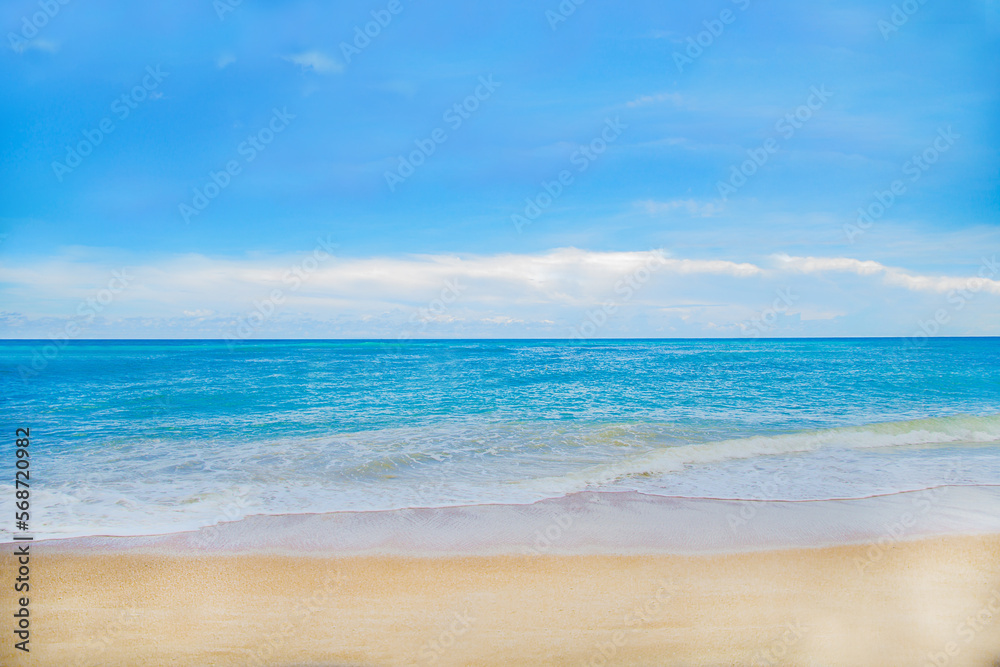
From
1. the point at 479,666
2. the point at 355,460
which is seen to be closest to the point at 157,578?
the point at 479,666

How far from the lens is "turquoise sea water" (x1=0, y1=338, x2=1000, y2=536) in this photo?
7.71 m

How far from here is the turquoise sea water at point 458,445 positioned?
7.71 meters

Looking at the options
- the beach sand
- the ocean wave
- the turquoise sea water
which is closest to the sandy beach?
the beach sand

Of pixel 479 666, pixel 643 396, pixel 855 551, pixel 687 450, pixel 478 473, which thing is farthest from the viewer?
pixel 643 396

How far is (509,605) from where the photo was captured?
4.59 meters

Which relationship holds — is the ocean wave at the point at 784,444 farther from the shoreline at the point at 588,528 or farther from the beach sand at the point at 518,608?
the beach sand at the point at 518,608

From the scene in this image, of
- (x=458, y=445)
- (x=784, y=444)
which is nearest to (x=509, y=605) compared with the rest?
(x=458, y=445)

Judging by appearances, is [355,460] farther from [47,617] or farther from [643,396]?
[643,396]

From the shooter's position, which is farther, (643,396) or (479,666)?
(643,396)

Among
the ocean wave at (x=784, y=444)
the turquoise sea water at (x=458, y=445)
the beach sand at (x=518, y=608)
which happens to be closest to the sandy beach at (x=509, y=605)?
the beach sand at (x=518, y=608)

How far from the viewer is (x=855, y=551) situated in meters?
5.62

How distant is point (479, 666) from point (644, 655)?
1.34 meters

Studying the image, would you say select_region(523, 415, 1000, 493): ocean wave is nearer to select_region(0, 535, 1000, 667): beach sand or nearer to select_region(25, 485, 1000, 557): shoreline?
select_region(25, 485, 1000, 557): shoreline

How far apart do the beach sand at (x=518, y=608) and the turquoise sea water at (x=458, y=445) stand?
1.72 metres
